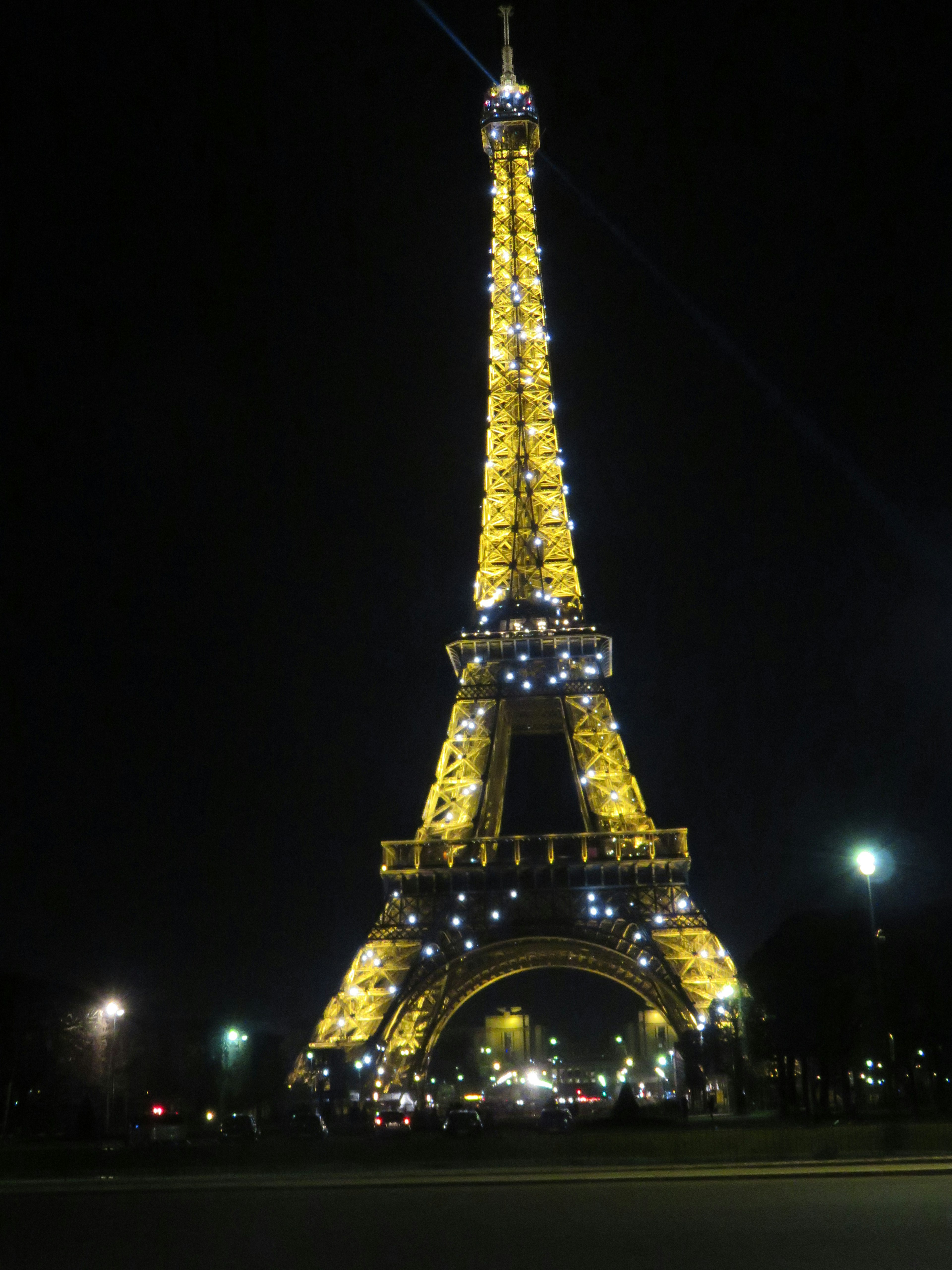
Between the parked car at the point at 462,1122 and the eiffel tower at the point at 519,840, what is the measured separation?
1745 centimetres

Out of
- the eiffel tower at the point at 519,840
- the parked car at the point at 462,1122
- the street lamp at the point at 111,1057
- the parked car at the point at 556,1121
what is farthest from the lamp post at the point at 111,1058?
the parked car at the point at 556,1121

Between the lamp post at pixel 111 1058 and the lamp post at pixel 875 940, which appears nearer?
the lamp post at pixel 875 940

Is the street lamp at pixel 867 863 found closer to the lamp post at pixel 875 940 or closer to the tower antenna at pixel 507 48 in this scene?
the lamp post at pixel 875 940

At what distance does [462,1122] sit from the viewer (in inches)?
1625

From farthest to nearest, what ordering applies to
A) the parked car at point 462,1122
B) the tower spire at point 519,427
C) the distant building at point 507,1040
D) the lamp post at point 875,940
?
the distant building at point 507,1040 < the tower spire at point 519,427 < the parked car at point 462,1122 < the lamp post at point 875,940

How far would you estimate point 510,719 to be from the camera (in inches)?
2862

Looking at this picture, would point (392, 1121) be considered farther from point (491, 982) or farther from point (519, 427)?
point (519, 427)

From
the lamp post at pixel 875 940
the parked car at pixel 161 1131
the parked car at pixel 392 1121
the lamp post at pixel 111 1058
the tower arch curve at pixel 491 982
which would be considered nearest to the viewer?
the lamp post at pixel 875 940

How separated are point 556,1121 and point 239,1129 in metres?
12.0

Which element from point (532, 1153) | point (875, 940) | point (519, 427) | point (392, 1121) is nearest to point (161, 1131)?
point (392, 1121)

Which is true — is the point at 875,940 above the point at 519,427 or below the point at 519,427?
below

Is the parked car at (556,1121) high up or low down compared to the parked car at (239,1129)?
up

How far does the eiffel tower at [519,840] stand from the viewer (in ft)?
203

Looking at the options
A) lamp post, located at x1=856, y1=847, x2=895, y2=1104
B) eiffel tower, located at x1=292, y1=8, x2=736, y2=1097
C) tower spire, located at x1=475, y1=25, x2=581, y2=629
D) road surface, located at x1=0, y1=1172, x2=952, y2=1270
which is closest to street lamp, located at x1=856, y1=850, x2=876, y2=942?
lamp post, located at x1=856, y1=847, x2=895, y2=1104
